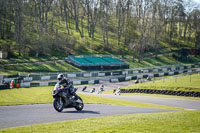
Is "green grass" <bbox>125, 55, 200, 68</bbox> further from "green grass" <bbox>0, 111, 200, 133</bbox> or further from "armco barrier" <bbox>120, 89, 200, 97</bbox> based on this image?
"green grass" <bbox>0, 111, 200, 133</bbox>

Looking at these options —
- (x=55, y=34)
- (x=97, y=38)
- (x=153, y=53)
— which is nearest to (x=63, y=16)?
(x=97, y=38)

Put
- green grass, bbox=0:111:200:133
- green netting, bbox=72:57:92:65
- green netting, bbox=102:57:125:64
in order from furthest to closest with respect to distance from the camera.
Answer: green netting, bbox=102:57:125:64
green netting, bbox=72:57:92:65
green grass, bbox=0:111:200:133

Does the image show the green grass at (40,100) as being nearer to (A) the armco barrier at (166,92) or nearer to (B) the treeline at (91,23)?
(A) the armco barrier at (166,92)

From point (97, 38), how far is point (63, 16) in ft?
55.3

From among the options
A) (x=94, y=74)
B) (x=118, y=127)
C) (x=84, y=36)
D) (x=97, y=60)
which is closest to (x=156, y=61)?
(x=97, y=60)

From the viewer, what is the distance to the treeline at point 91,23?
6240 cm

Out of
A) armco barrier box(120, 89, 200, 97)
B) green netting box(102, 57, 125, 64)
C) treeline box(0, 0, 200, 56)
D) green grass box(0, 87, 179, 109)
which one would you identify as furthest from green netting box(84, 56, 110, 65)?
green grass box(0, 87, 179, 109)

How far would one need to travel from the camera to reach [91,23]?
283 feet

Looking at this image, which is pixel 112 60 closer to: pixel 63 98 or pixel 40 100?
pixel 40 100

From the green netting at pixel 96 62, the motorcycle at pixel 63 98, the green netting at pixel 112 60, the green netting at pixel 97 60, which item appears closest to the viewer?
the motorcycle at pixel 63 98

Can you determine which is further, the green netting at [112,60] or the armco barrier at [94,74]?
the green netting at [112,60]

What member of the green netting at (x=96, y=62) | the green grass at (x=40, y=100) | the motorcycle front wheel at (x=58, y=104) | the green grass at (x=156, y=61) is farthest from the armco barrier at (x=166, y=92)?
the green grass at (x=156, y=61)

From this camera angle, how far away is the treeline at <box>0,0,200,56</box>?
62.4 metres

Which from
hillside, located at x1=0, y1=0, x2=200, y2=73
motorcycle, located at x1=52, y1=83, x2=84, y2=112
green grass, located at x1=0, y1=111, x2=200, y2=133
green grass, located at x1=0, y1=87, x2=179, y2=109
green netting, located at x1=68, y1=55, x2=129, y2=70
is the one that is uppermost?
hillside, located at x1=0, y1=0, x2=200, y2=73
